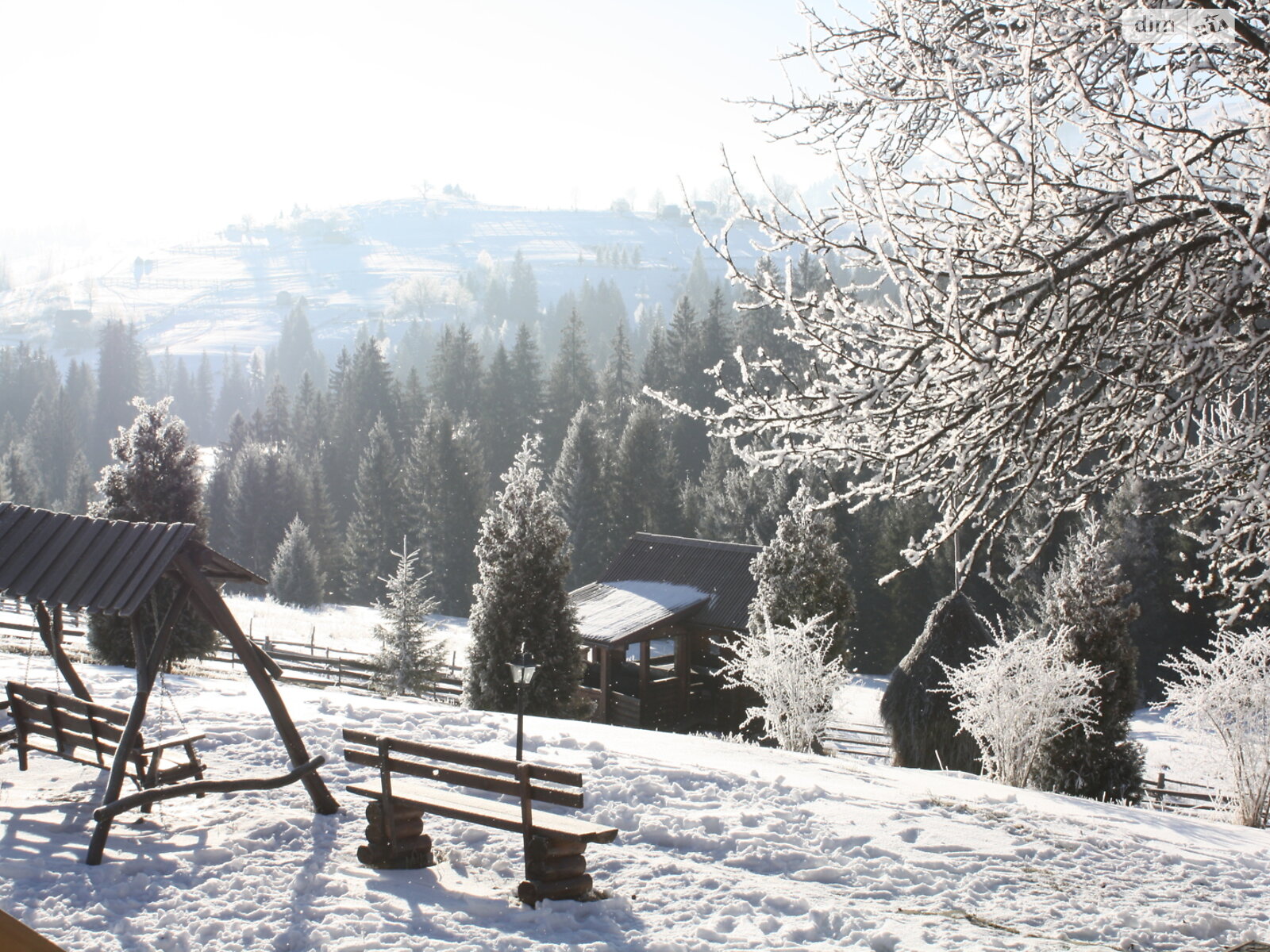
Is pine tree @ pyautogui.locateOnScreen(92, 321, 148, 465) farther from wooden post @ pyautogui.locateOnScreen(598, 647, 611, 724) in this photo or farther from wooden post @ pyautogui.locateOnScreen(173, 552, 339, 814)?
wooden post @ pyautogui.locateOnScreen(173, 552, 339, 814)

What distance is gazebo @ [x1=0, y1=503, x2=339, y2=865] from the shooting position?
6516mm

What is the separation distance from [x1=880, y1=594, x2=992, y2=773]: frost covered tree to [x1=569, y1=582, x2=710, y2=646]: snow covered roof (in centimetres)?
658

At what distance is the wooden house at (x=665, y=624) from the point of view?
2164cm

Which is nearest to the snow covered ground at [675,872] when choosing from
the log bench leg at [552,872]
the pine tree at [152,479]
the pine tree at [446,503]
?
the log bench leg at [552,872]

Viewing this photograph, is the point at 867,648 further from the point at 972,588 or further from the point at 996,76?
the point at 996,76

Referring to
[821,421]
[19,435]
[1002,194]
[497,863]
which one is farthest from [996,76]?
[19,435]

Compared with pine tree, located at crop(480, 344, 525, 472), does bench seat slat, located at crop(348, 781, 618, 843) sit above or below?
below

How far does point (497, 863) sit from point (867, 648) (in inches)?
1159

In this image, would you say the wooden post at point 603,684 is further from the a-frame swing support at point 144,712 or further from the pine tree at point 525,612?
the a-frame swing support at point 144,712

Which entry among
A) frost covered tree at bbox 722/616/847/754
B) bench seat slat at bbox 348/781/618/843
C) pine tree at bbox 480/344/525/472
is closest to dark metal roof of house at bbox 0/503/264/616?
bench seat slat at bbox 348/781/618/843

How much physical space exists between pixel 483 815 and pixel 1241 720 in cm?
1019

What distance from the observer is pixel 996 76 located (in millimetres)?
5801

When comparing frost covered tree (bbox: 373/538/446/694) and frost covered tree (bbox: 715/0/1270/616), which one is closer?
frost covered tree (bbox: 715/0/1270/616)

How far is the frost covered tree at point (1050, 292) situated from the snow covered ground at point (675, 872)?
7.56 ft
